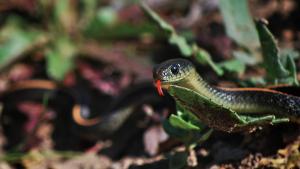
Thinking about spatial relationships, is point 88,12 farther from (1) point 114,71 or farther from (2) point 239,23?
(2) point 239,23

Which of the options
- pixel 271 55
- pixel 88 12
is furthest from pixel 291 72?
pixel 88 12

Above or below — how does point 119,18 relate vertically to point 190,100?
above

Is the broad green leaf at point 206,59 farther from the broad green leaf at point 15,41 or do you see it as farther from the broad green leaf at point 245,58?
the broad green leaf at point 15,41

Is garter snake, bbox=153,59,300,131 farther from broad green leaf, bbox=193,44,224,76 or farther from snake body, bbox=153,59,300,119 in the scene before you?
broad green leaf, bbox=193,44,224,76

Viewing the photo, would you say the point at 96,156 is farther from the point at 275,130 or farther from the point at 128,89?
the point at 275,130

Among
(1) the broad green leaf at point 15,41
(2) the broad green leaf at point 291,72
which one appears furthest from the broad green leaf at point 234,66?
(1) the broad green leaf at point 15,41

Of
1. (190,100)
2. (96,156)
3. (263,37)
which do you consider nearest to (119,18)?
(96,156)
